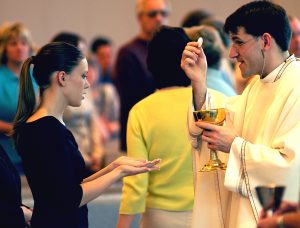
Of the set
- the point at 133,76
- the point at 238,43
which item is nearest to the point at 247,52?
the point at 238,43

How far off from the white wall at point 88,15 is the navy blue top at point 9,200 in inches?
293

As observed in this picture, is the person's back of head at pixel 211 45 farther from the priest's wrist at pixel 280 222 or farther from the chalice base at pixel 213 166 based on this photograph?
the priest's wrist at pixel 280 222

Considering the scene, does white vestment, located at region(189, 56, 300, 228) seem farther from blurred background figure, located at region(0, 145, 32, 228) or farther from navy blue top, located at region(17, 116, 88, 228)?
blurred background figure, located at region(0, 145, 32, 228)

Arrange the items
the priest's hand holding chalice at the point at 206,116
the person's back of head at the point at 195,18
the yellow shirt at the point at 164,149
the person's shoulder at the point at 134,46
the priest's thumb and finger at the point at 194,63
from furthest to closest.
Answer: the person's shoulder at the point at 134,46, the person's back of head at the point at 195,18, the yellow shirt at the point at 164,149, the priest's thumb and finger at the point at 194,63, the priest's hand holding chalice at the point at 206,116

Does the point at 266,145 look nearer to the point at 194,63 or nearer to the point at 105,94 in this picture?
the point at 194,63

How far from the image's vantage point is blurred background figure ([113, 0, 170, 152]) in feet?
20.0

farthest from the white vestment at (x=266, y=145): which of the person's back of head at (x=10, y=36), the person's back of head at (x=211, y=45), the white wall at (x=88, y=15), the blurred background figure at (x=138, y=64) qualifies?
the white wall at (x=88, y=15)

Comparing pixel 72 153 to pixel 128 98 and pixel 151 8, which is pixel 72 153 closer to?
pixel 128 98

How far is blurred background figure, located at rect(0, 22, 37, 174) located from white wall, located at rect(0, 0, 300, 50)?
17.8 ft

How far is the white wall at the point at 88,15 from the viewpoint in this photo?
11.0m

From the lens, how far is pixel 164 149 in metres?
3.93

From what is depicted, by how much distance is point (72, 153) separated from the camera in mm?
3428

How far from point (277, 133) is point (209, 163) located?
0.31 m

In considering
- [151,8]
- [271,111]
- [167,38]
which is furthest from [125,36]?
[271,111]
